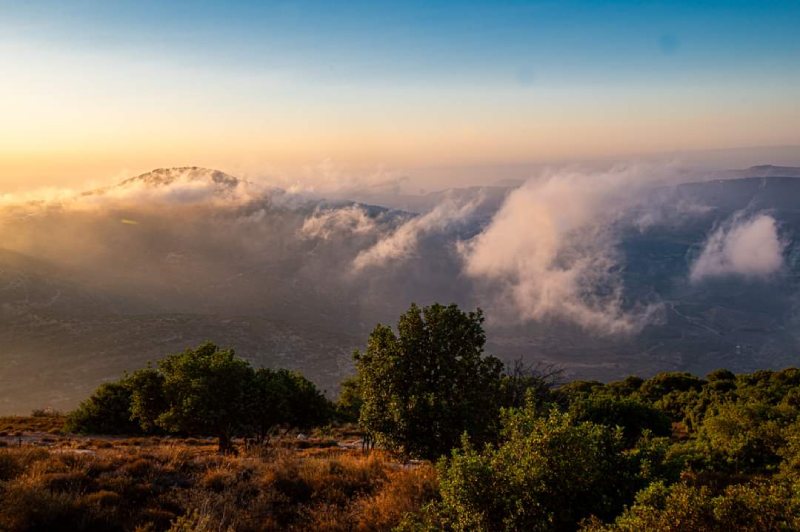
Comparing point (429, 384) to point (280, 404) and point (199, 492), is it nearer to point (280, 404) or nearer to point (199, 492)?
point (199, 492)

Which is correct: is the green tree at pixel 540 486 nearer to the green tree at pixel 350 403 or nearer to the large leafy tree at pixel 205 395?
the large leafy tree at pixel 205 395

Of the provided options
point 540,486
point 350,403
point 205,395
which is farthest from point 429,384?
point 350,403

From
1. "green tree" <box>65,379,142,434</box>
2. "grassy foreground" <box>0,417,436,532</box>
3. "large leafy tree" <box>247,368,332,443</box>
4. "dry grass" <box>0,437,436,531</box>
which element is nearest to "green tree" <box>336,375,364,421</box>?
"large leafy tree" <box>247,368,332,443</box>

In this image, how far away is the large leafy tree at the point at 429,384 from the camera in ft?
62.5

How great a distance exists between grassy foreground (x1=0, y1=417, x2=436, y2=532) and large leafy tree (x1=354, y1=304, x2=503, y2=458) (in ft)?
5.12

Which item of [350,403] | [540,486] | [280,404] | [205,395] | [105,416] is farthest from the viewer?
[350,403]

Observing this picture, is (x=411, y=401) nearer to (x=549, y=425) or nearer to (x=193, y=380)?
(x=549, y=425)

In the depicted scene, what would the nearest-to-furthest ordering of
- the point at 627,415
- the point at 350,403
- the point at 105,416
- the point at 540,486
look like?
the point at 540,486 → the point at 627,415 → the point at 105,416 → the point at 350,403

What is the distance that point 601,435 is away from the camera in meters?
11.8

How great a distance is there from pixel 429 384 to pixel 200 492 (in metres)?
9.67

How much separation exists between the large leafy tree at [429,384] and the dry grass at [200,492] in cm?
159

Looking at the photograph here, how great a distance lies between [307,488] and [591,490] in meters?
11.0

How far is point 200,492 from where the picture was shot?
16219 mm

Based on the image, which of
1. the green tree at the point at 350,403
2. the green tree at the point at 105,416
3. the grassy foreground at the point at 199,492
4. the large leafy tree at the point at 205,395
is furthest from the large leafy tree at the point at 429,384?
the green tree at the point at 105,416
